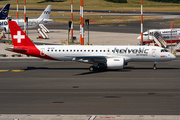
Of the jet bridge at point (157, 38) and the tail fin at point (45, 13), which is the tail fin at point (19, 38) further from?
the tail fin at point (45, 13)

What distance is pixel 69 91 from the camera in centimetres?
3141

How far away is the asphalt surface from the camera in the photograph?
985 inches

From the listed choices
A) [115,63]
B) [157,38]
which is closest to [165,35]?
[157,38]

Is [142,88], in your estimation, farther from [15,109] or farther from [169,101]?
[15,109]

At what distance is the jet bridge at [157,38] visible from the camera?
6742cm

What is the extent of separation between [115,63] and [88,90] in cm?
1106

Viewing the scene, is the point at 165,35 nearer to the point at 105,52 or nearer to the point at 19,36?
the point at 105,52

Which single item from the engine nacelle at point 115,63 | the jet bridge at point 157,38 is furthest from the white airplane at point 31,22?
the engine nacelle at point 115,63

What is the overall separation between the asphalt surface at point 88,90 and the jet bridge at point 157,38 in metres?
19.4

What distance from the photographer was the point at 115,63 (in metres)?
41.9

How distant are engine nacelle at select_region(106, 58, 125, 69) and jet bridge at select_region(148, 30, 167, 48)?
90.7 ft

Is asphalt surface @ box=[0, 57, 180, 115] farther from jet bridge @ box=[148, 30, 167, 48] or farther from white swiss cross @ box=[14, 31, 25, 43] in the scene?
jet bridge @ box=[148, 30, 167, 48]

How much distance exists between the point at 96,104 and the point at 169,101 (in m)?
6.48

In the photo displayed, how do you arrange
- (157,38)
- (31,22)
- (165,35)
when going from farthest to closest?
1. (31,22)
2. (165,35)
3. (157,38)
